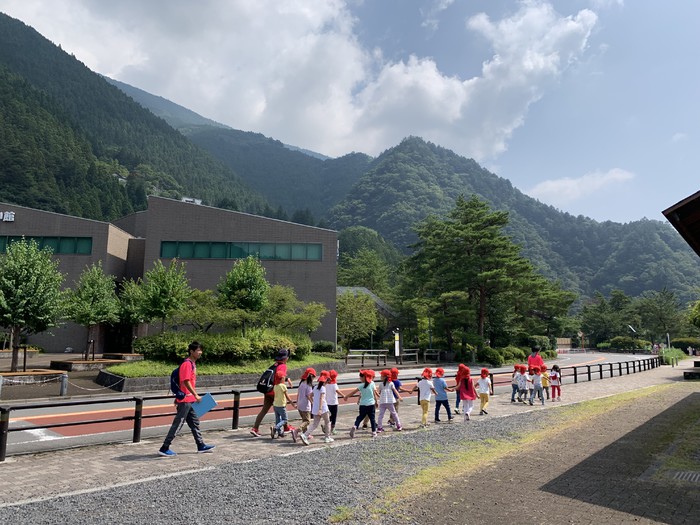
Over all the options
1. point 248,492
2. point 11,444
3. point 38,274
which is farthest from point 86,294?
Answer: point 248,492

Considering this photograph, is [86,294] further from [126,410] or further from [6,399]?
[126,410]

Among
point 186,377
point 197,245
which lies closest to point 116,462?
point 186,377

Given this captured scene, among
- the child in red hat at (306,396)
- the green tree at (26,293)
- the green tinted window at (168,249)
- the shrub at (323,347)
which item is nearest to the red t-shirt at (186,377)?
the child in red hat at (306,396)

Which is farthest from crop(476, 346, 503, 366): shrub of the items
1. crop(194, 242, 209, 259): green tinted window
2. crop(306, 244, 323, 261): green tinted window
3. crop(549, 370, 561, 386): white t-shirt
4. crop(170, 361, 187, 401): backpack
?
crop(170, 361, 187, 401): backpack

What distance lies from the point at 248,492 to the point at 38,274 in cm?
1891

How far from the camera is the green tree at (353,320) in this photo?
39438 mm

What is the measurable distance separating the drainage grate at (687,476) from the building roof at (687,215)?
13.8 ft

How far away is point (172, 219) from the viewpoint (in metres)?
35.8

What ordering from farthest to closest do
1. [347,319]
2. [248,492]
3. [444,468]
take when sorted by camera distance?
[347,319] < [444,468] < [248,492]

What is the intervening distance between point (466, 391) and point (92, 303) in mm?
24064

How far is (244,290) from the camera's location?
81.2ft

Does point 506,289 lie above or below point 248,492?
above

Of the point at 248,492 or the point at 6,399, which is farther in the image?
the point at 6,399

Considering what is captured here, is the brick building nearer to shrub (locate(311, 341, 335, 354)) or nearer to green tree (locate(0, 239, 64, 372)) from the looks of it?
shrub (locate(311, 341, 335, 354))
